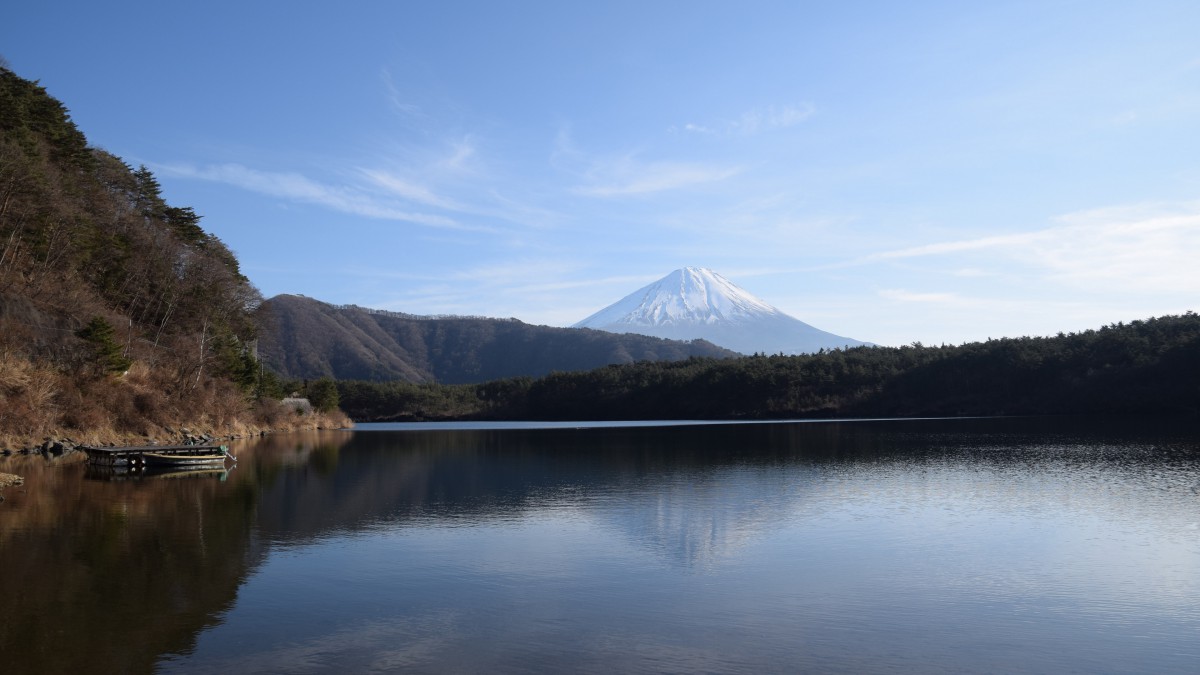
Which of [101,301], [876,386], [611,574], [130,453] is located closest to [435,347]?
[876,386]

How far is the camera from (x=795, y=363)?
88250 millimetres

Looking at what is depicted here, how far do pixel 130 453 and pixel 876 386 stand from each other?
70.2 meters

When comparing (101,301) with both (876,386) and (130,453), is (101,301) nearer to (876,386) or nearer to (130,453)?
(130,453)

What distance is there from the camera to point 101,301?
39.8m

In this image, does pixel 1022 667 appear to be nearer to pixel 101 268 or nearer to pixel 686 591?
pixel 686 591

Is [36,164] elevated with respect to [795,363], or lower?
elevated

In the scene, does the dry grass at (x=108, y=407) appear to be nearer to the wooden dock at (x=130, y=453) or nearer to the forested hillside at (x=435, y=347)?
the wooden dock at (x=130, y=453)

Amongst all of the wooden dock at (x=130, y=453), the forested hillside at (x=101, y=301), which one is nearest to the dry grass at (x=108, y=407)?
the forested hillside at (x=101, y=301)

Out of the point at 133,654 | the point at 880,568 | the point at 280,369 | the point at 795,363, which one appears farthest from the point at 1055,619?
the point at 280,369

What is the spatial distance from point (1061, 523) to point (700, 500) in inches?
298

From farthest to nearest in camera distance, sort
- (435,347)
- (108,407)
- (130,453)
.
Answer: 1. (435,347)
2. (108,407)
3. (130,453)

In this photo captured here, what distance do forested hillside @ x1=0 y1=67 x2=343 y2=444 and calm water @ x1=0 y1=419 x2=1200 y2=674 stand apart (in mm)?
9275

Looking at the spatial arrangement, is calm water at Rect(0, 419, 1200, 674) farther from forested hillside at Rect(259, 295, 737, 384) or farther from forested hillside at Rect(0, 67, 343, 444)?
forested hillside at Rect(259, 295, 737, 384)

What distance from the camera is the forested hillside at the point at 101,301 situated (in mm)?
32562
